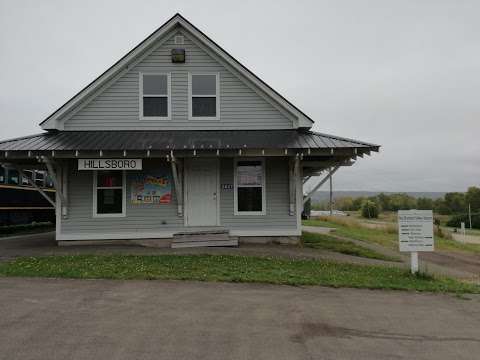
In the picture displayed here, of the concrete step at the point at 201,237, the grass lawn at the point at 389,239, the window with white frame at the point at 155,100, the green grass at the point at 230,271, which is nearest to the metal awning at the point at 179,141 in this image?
the window with white frame at the point at 155,100

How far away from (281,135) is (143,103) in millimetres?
4715

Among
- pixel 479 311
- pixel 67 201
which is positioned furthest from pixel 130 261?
pixel 479 311

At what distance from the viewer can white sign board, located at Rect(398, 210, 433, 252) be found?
8508mm

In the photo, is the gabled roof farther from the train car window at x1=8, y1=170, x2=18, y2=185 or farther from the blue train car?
the train car window at x1=8, y1=170, x2=18, y2=185

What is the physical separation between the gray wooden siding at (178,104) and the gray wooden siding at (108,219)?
1.61 metres

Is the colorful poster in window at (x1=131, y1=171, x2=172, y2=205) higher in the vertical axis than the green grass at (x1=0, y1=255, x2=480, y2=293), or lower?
higher

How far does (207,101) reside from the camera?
13.2 m

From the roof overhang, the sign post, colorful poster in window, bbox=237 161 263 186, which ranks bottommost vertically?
the sign post

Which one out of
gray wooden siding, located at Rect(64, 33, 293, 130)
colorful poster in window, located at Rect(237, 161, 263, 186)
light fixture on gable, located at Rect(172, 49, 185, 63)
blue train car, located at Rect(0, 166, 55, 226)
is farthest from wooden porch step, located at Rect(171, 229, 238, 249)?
blue train car, located at Rect(0, 166, 55, 226)

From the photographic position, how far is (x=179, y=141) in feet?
39.1

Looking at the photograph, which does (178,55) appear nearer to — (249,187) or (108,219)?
(249,187)

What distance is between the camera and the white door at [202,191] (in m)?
12.6

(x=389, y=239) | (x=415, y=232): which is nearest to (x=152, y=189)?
(x=415, y=232)

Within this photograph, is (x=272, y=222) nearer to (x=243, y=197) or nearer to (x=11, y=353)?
(x=243, y=197)
